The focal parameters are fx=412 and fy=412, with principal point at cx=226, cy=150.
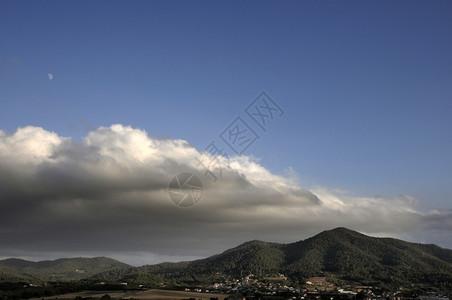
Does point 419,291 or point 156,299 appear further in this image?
point 419,291

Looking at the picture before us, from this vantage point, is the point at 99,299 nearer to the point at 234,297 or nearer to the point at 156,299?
the point at 156,299

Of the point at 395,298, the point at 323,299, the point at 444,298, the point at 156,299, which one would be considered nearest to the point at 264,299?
the point at 323,299

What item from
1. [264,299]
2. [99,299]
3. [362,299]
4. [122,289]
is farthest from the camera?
[122,289]

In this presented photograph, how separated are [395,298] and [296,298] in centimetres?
4437

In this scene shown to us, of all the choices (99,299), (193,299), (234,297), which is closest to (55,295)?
(99,299)

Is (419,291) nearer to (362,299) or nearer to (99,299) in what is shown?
(362,299)

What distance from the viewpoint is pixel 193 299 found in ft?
470

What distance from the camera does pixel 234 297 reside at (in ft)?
538

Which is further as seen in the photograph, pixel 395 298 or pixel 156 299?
pixel 395 298

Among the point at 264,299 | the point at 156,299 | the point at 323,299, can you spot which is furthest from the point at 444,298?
the point at 156,299

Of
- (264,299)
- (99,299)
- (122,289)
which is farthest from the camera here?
(122,289)

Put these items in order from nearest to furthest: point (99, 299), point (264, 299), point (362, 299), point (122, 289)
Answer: point (99, 299) → point (264, 299) → point (362, 299) → point (122, 289)

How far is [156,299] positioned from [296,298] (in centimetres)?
5734

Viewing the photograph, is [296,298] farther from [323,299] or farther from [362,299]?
[362,299]
